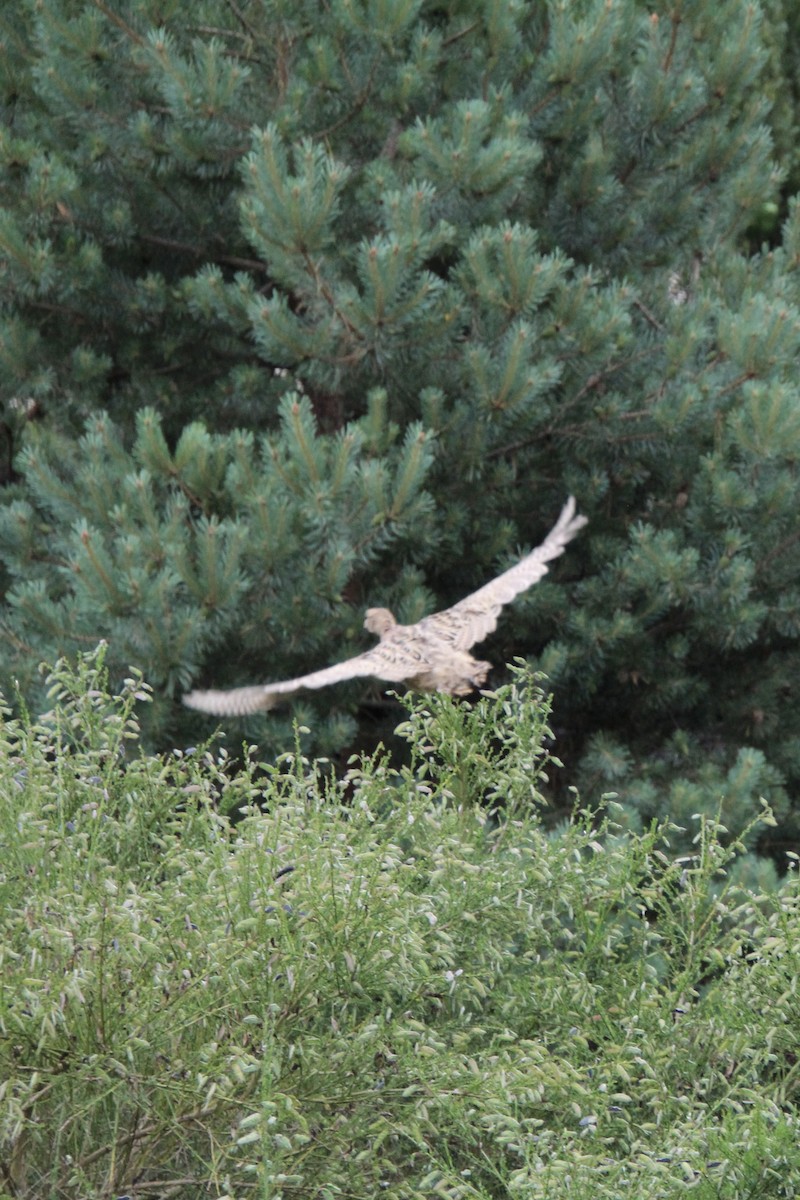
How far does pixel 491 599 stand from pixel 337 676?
63 centimetres

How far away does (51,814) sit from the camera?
2754 mm

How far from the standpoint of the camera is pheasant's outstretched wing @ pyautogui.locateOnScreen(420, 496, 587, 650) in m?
Result: 3.90

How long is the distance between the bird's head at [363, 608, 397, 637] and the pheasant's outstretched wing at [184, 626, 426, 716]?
20 centimetres

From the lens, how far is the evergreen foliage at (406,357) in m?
4.18

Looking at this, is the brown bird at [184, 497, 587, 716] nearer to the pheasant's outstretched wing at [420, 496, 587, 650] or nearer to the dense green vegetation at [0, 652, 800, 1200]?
the pheasant's outstretched wing at [420, 496, 587, 650]

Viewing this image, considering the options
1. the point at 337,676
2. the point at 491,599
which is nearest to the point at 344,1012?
the point at 337,676

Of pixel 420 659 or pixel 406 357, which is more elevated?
pixel 406 357

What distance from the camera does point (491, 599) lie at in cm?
410

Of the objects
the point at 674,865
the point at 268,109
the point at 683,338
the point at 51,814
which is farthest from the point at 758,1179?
the point at 268,109

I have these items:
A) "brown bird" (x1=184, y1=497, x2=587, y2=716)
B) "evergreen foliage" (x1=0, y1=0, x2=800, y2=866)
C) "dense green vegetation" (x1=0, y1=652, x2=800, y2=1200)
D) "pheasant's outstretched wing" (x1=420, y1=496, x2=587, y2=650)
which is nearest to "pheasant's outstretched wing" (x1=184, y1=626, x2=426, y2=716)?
"brown bird" (x1=184, y1=497, x2=587, y2=716)

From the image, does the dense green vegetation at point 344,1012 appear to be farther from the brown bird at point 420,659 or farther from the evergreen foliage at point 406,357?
the evergreen foliage at point 406,357

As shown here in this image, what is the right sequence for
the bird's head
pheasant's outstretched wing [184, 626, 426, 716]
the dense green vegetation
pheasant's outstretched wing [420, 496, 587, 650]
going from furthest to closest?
1. the bird's head
2. pheasant's outstretched wing [420, 496, 587, 650]
3. pheasant's outstretched wing [184, 626, 426, 716]
4. the dense green vegetation

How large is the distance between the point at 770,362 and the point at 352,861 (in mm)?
2856

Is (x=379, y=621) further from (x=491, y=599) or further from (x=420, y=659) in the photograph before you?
(x=420, y=659)
